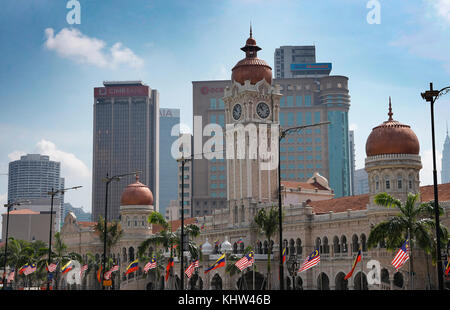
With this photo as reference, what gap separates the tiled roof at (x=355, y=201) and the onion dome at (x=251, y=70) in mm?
19877

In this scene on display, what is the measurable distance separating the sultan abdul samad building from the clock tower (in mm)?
136

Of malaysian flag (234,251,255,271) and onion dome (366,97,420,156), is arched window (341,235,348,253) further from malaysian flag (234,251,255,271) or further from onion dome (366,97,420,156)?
malaysian flag (234,251,255,271)

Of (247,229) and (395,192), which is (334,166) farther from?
(395,192)

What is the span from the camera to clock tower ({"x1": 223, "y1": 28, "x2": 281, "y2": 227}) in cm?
8975

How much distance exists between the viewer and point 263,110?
3600 inches

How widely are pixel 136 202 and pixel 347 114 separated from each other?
108432 mm

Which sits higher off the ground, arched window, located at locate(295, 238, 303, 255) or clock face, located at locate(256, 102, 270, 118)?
clock face, located at locate(256, 102, 270, 118)

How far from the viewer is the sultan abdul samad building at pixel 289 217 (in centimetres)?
6388

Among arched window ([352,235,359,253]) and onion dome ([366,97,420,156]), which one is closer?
onion dome ([366,97,420,156])

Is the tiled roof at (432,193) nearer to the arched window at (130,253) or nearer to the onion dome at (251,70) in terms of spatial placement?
the onion dome at (251,70)

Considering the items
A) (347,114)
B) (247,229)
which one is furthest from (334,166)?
(247,229)

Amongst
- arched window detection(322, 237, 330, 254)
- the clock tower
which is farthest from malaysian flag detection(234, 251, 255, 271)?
the clock tower

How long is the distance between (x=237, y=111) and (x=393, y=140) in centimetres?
3235

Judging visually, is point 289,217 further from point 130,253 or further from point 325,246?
point 130,253
